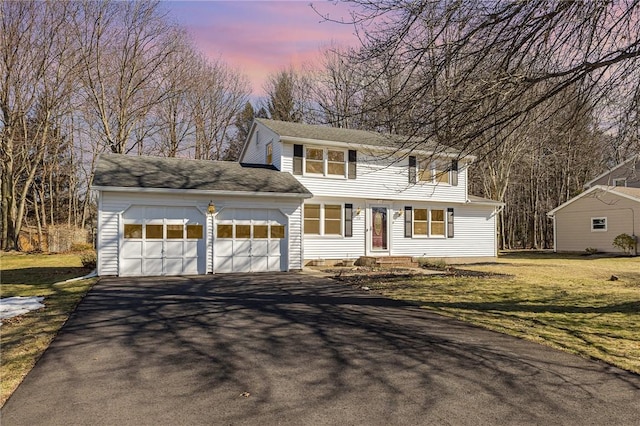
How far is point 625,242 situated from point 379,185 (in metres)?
15.5

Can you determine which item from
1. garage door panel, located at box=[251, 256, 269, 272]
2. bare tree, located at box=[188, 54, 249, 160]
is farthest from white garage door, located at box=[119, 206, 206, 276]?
bare tree, located at box=[188, 54, 249, 160]

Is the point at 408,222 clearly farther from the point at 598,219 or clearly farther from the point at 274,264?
the point at 598,219

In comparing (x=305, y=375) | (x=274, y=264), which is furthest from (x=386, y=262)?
(x=305, y=375)

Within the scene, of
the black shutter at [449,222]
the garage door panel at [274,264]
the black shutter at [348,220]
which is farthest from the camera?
the black shutter at [449,222]

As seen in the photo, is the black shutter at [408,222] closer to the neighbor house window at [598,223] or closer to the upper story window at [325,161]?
the upper story window at [325,161]

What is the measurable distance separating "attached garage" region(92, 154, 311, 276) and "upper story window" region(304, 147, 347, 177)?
1.65m

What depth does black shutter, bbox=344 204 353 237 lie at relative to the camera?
18.2 m

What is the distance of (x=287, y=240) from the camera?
15516 mm

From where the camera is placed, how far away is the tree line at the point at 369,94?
7078mm

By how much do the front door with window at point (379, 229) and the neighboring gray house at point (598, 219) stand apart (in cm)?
1230

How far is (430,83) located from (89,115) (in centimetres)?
2553

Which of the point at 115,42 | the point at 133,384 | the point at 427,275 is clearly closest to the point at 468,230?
the point at 427,275

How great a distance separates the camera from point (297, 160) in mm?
17625

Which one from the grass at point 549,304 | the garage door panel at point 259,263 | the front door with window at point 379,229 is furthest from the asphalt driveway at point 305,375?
the front door with window at point 379,229
